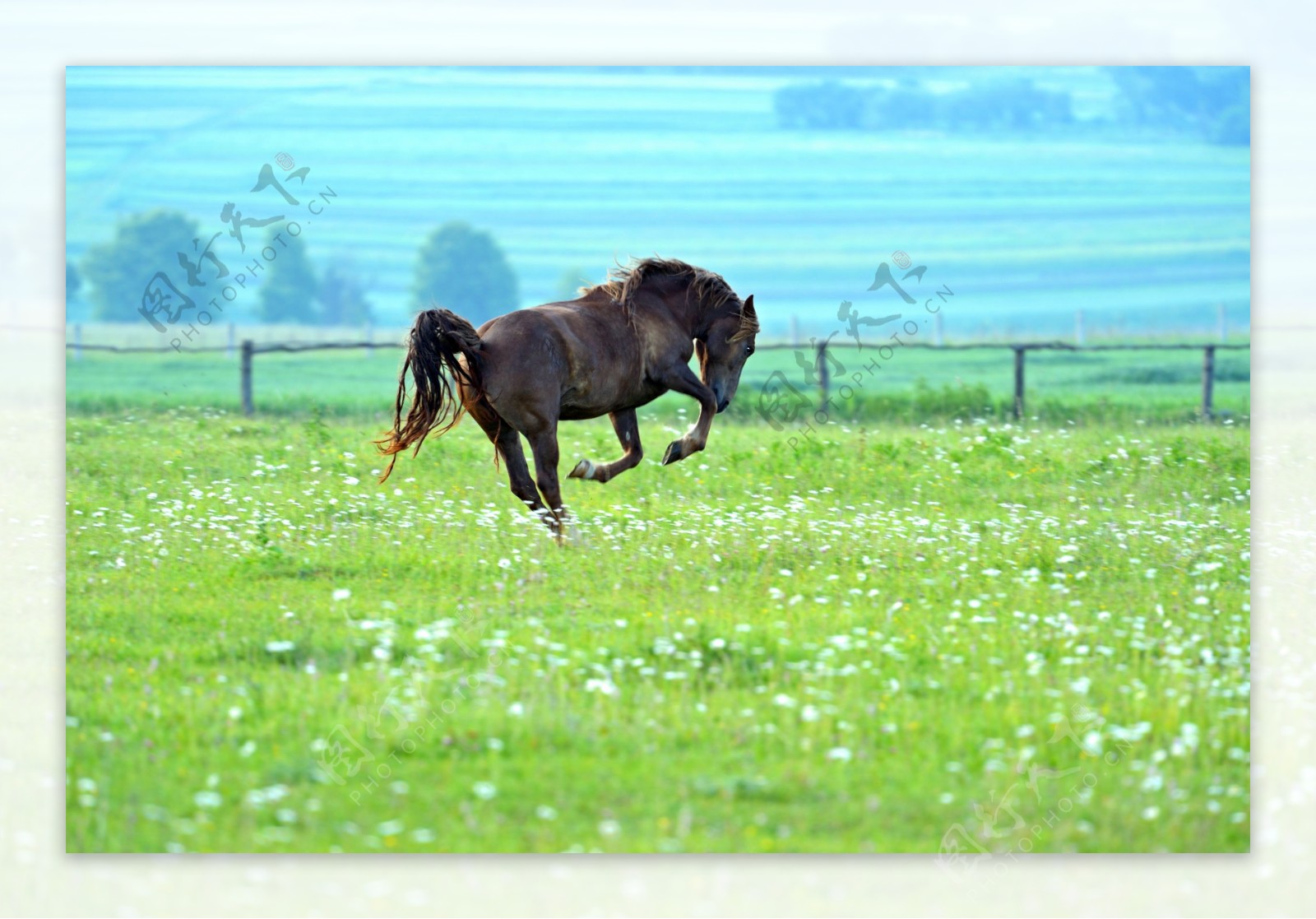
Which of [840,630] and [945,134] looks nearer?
[840,630]

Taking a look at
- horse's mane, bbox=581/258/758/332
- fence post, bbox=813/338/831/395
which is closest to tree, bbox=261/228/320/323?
fence post, bbox=813/338/831/395

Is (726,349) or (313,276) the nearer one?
(726,349)

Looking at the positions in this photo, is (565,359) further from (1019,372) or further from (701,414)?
(1019,372)

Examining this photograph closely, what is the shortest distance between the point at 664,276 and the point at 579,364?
3.28ft

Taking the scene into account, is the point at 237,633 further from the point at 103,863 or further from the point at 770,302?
the point at 770,302

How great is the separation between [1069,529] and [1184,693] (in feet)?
9.02

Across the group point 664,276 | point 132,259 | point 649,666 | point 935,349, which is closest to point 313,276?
point 132,259

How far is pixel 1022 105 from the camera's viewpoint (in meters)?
8.40

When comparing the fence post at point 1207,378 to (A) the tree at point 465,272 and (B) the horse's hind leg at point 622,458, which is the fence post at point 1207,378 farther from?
(A) the tree at point 465,272

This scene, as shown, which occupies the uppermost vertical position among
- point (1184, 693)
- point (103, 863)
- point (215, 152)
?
point (215, 152)

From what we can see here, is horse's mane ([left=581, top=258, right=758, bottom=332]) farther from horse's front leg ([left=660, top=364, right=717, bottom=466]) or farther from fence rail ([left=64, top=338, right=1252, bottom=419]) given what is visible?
fence rail ([left=64, top=338, right=1252, bottom=419])

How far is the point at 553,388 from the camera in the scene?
25.8 ft

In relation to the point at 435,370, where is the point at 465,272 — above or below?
above
